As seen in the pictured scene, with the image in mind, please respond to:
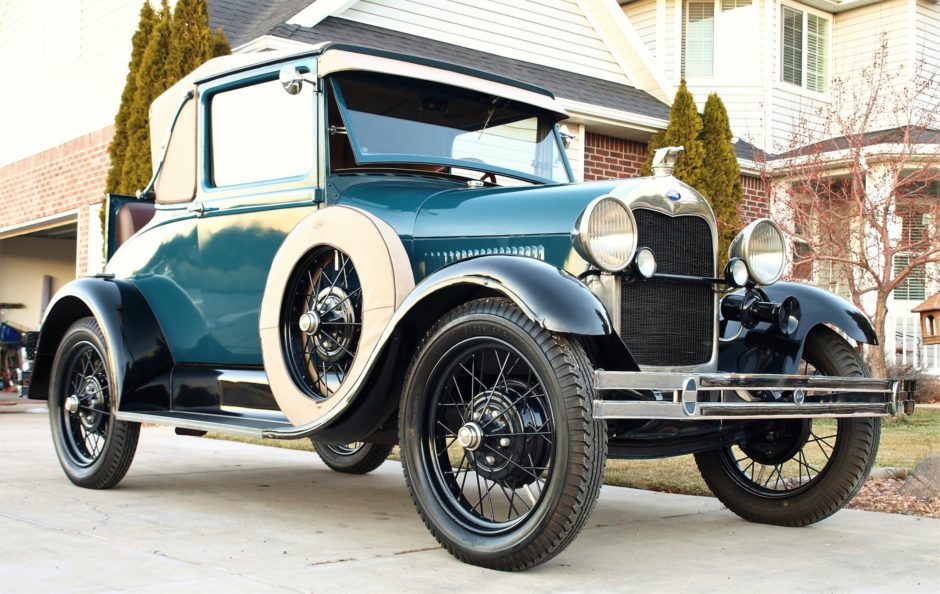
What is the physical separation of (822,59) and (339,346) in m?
16.5

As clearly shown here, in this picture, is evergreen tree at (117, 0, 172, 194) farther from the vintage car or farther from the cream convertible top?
the cream convertible top

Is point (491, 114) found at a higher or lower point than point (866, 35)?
lower

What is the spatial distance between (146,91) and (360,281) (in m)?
7.27

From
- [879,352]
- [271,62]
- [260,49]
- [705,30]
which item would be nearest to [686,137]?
[879,352]

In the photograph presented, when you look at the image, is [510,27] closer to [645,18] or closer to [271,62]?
[645,18]

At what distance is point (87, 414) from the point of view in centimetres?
577

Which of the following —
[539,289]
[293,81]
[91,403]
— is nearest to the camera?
[539,289]

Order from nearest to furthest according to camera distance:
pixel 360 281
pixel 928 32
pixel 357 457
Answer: pixel 360 281 → pixel 357 457 → pixel 928 32

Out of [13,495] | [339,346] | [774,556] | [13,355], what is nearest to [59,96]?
[13,355]

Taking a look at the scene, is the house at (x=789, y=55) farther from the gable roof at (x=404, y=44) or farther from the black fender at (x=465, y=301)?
the black fender at (x=465, y=301)

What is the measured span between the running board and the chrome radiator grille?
154 centimetres

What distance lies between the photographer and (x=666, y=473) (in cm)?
645

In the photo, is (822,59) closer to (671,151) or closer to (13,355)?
(13,355)

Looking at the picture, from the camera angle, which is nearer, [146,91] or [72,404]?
[72,404]
